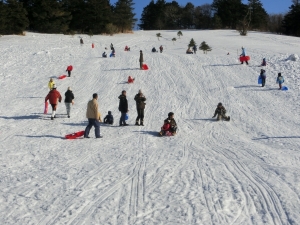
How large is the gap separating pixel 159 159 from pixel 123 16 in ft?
222

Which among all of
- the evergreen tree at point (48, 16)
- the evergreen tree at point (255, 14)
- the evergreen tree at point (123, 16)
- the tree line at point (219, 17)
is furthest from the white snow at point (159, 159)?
the evergreen tree at point (255, 14)

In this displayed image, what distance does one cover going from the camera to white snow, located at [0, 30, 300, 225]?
6605 mm

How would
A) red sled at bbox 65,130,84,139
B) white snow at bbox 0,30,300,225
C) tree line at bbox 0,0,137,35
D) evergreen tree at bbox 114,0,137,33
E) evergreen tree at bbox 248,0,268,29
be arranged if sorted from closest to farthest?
1. white snow at bbox 0,30,300,225
2. red sled at bbox 65,130,84,139
3. tree line at bbox 0,0,137,35
4. evergreen tree at bbox 114,0,137,33
5. evergreen tree at bbox 248,0,268,29

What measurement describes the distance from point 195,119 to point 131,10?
64.9m

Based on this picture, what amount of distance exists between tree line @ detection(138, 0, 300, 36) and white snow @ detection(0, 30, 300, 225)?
54.2 meters

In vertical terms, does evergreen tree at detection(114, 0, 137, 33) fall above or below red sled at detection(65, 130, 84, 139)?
above

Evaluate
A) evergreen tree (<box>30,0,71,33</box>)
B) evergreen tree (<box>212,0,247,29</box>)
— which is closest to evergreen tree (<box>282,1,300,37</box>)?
evergreen tree (<box>212,0,247,29</box>)

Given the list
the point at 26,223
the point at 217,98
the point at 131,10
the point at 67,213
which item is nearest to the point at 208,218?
the point at 67,213

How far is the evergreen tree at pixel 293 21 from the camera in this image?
250ft

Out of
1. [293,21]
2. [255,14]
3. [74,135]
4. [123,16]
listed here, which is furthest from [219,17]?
[74,135]

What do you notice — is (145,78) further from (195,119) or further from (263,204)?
(263,204)

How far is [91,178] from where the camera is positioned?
8.37 metres

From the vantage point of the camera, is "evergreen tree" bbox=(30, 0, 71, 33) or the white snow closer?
the white snow

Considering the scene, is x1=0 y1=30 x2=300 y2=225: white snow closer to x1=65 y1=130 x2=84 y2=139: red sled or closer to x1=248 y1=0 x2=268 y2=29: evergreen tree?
x1=65 y1=130 x2=84 y2=139: red sled
